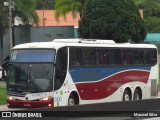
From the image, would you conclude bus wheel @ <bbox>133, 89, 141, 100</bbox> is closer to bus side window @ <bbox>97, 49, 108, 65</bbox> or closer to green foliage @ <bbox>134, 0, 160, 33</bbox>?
→ bus side window @ <bbox>97, 49, 108, 65</bbox>

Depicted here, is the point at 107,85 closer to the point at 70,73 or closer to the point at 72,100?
the point at 72,100

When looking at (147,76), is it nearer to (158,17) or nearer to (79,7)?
(79,7)

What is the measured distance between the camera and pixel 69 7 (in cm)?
6688

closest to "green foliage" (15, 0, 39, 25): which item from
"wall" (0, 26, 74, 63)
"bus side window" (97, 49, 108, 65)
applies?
"wall" (0, 26, 74, 63)

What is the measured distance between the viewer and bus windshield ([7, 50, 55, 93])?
829 inches

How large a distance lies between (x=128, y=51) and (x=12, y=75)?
7136 millimetres

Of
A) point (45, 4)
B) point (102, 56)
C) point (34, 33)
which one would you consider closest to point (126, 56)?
point (102, 56)

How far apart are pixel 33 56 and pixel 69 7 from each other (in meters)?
45.8

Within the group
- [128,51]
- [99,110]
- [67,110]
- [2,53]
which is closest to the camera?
[67,110]

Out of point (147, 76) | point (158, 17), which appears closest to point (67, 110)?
point (147, 76)

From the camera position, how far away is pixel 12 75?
21844mm

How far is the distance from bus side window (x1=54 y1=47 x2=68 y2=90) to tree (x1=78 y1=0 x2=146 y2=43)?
944 inches

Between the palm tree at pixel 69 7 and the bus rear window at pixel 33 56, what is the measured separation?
1652 inches

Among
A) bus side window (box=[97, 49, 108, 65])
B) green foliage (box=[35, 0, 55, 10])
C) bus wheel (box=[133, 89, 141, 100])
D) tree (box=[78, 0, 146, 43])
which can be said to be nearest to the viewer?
bus side window (box=[97, 49, 108, 65])
